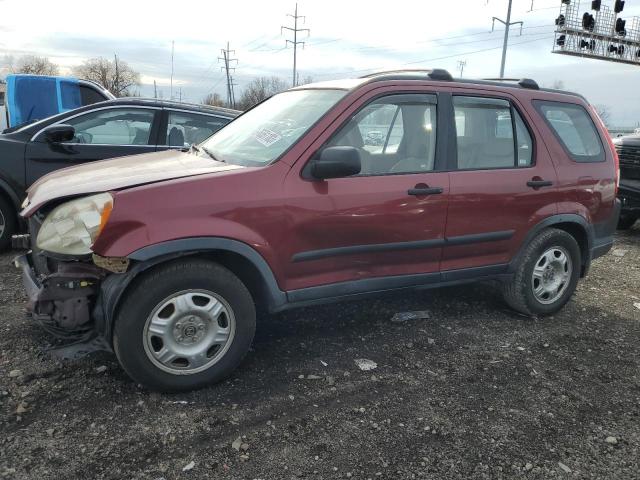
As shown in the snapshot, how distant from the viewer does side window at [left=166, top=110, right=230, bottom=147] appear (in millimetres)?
5852


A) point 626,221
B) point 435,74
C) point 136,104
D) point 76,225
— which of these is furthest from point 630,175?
point 76,225

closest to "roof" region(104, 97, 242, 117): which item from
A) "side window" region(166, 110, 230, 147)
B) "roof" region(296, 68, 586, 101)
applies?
"side window" region(166, 110, 230, 147)

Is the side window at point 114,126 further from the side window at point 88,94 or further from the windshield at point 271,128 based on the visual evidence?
the side window at point 88,94

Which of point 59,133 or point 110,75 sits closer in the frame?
point 59,133

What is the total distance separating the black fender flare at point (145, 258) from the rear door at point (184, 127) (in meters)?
3.29

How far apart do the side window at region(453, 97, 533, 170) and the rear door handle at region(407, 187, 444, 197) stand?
0.99 feet

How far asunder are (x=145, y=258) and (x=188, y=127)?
3658mm

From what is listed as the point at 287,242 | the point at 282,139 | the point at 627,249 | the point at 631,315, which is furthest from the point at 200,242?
the point at 627,249

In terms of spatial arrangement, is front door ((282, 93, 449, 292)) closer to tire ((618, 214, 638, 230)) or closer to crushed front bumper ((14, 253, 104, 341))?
crushed front bumper ((14, 253, 104, 341))

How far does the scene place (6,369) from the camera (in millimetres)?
3096

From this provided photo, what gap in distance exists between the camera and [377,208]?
3.25 metres

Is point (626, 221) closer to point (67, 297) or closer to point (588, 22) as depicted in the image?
point (67, 297)

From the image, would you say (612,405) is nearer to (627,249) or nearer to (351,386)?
(351,386)

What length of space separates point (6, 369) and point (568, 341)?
13.0ft
